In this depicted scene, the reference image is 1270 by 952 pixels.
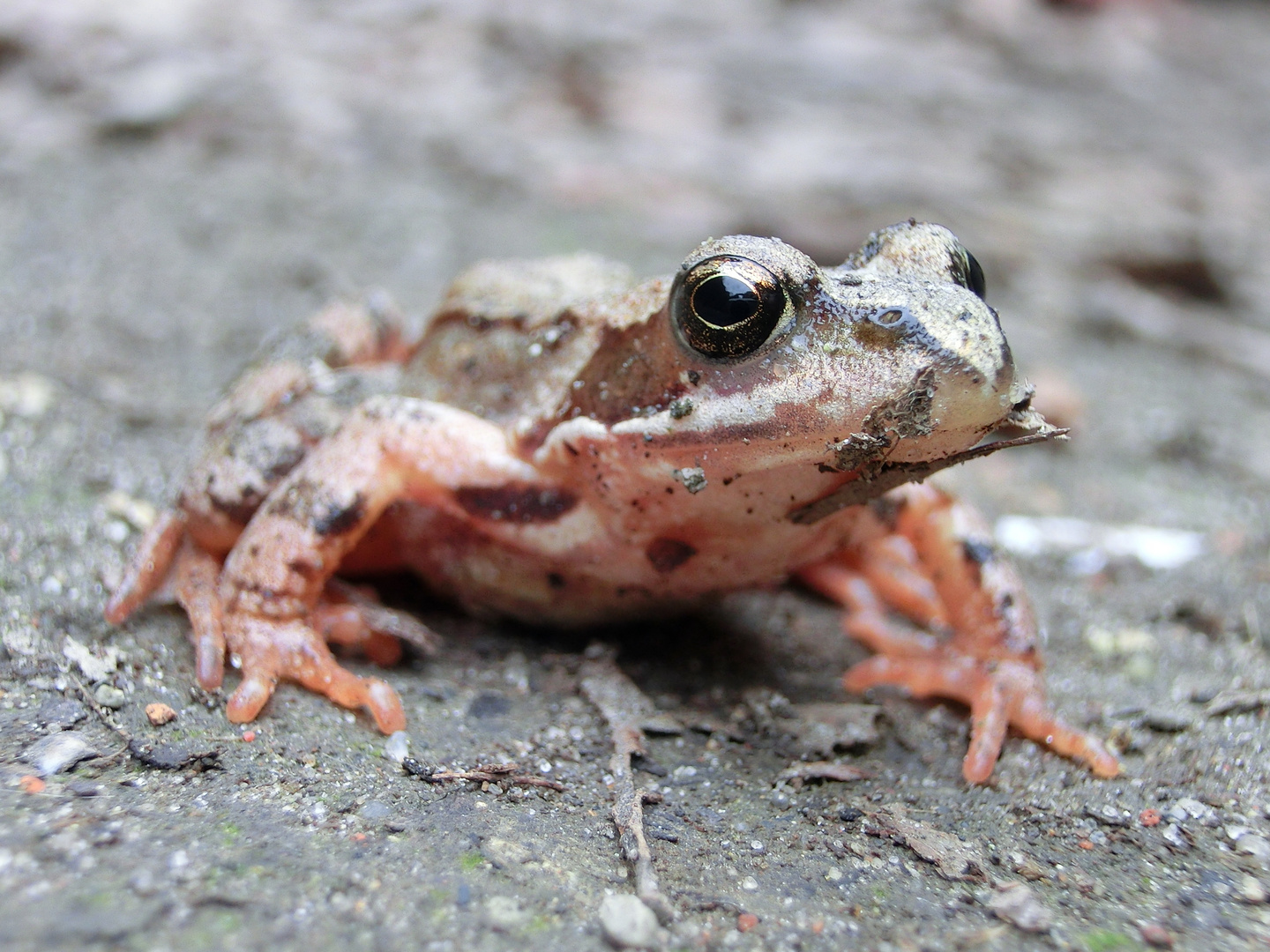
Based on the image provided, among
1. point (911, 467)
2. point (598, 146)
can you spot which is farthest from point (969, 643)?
point (598, 146)

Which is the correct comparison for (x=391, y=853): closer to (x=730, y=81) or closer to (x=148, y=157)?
(x=148, y=157)

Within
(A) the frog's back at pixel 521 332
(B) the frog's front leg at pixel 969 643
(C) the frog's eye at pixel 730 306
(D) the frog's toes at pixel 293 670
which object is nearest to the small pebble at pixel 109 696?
(D) the frog's toes at pixel 293 670

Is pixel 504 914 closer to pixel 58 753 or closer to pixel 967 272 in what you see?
pixel 58 753

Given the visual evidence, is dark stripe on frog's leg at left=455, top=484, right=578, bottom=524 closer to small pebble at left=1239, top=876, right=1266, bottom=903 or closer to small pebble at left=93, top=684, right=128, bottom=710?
small pebble at left=93, top=684, right=128, bottom=710

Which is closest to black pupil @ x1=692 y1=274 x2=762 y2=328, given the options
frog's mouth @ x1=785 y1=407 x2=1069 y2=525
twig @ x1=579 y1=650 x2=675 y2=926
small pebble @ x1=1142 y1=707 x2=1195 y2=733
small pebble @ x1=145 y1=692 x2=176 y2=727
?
frog's mouth @ x1=785 y1=407 x2=1069 y2=525

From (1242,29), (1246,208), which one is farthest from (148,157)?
(1242,29)
